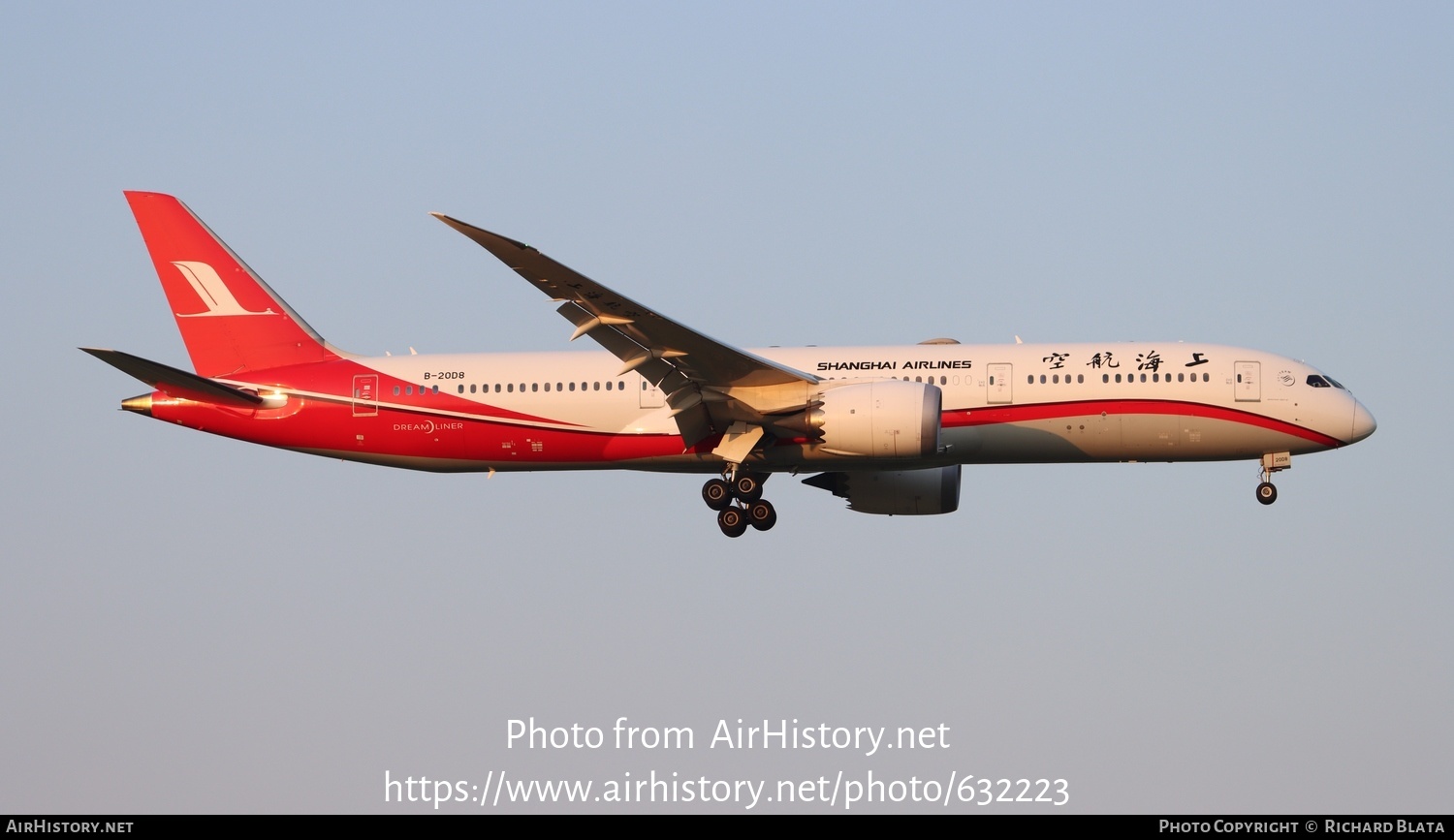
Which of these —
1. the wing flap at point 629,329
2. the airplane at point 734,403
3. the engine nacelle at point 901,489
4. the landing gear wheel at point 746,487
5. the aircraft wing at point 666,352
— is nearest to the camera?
the wing flap at point 629,329

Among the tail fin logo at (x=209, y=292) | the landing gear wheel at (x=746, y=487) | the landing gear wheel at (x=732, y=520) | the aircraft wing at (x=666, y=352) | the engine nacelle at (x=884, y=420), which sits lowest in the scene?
the landing gear wheel at (x=732, y=520)

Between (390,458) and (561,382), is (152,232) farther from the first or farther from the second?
(561,382)

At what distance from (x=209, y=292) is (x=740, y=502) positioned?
13.8 m

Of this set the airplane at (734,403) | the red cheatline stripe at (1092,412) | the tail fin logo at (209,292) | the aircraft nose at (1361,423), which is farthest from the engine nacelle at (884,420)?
the tail fin logo at (209,292)

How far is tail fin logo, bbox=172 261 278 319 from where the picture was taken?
137 ft

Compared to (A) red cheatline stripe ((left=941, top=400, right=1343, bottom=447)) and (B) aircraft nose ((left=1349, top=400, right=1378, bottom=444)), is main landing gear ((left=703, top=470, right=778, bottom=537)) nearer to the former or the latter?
(A) red cheatline stripe ((left=941, top=400, right=1343, bottom=447))

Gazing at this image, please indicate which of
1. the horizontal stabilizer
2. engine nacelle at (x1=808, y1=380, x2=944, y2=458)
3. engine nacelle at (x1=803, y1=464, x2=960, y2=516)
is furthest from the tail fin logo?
engine nacelle at (x1=808, y1=380, x2=944, y2=458)

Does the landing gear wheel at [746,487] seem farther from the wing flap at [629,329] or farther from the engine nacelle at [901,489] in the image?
the engine nacelle at [901,489]

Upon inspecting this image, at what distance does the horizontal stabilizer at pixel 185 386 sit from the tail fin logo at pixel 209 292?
1.90 meters

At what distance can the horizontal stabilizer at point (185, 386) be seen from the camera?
3822cm

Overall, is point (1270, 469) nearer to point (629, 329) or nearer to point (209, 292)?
point (629, 329)

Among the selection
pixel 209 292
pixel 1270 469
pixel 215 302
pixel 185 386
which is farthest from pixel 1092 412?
pixel 209 292

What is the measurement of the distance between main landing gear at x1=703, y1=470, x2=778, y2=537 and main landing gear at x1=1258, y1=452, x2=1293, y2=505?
10.5 metres

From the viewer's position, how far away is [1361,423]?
37.7 m
